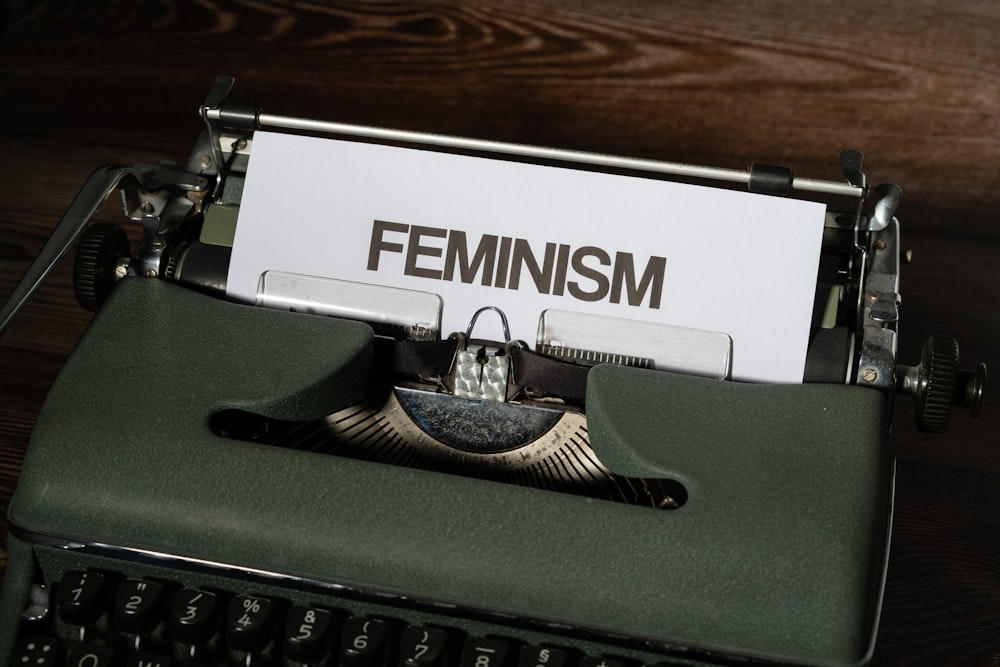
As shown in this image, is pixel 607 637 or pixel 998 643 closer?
pixel 607 637

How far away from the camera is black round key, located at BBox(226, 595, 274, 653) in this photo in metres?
1.07

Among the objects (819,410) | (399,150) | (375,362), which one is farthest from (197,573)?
(819,410)

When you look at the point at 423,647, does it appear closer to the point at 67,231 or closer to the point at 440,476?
the point at 440,476

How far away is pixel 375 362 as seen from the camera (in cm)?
129

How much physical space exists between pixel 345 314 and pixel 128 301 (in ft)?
0.83

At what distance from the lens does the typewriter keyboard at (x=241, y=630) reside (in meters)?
1.07

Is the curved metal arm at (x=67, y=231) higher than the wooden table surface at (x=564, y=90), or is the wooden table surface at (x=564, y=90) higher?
the wooden table surface at (x=564, y=90)

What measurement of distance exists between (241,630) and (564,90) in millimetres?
1113

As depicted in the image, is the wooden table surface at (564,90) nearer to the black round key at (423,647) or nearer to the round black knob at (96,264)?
the round black knob at (96,264)

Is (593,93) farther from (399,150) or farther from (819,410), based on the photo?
(819,410)

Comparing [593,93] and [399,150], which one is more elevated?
[593,93]

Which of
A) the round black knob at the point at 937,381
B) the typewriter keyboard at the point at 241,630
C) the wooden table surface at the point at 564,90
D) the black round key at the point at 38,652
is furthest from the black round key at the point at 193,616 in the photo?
the round black knob at the point at 937,381

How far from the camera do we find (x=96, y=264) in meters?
1.33

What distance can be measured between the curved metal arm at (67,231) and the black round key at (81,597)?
34 centimetres
